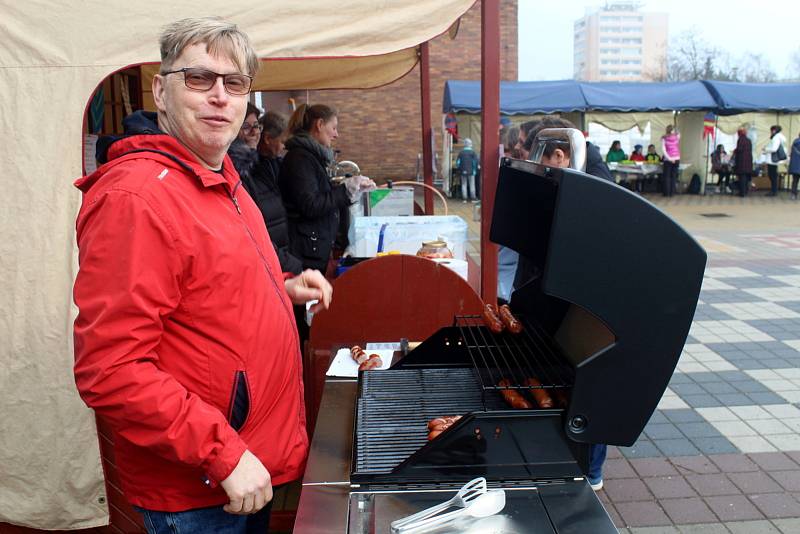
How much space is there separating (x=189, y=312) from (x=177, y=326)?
1.6 inches

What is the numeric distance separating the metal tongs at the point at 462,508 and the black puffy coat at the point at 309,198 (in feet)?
9.66

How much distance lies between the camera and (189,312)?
58.7 inches

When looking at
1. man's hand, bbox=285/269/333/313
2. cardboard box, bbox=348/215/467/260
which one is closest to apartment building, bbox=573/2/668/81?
cardboard box, bbox=348/215/467/260

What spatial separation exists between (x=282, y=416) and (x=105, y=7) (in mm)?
1717

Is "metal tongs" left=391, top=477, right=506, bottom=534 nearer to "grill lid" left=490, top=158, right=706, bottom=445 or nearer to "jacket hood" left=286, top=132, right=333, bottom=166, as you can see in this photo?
"grill lid" left=490, top=158, right=706, bottom=445

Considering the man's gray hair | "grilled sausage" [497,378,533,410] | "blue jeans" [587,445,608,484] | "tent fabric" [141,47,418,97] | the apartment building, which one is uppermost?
the apartment building

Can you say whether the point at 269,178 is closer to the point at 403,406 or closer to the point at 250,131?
the point at 250,131

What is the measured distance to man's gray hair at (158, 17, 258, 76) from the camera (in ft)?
5.11

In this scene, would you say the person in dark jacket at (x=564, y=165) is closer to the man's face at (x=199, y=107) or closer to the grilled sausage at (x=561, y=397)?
the grilled sausage at (x=561, y=397)

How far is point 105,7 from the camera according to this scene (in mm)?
2471

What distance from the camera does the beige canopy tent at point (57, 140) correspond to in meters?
→ 2.49

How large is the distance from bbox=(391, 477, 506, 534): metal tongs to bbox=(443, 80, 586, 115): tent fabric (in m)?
16.1

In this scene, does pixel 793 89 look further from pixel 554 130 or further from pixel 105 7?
pixel 105 7

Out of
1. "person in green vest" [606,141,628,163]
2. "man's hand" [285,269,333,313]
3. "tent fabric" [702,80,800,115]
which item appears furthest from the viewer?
"person in green vest" [606,141,628,163]
